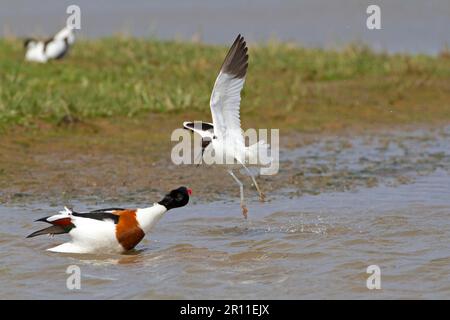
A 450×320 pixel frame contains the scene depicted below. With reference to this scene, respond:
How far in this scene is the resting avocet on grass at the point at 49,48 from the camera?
14914mm

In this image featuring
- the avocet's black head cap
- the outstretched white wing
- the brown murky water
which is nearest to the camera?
the brown murky water

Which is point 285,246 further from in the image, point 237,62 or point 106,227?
point 237,62

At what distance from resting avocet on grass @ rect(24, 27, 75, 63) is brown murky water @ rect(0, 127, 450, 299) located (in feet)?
17.6

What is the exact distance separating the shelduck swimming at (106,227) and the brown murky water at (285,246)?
0.09m

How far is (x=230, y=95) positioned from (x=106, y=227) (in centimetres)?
157

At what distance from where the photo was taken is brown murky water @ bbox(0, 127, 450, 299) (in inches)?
275

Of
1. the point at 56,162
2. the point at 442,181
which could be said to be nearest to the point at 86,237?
the point at 56,162

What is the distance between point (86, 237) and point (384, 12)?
537 inches

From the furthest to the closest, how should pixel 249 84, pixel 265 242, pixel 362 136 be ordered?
pixel 249 84, pixel 362 136, pixel 265 242

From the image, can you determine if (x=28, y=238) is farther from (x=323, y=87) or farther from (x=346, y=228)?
(x=323, y=87)

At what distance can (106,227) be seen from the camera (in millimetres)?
7594

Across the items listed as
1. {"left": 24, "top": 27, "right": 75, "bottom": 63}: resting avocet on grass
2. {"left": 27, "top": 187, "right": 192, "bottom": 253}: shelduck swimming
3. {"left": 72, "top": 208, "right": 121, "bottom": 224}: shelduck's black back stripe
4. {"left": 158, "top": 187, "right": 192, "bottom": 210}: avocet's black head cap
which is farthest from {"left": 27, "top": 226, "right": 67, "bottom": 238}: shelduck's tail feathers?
{"left": 24, "top": 27, "right": 75, "bottom": 63}: resting avocet on grass

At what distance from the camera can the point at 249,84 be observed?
1447cm

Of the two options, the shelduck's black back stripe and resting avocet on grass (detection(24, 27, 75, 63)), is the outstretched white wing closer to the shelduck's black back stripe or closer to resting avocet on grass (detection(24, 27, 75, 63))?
the shelduck's black back stripe
